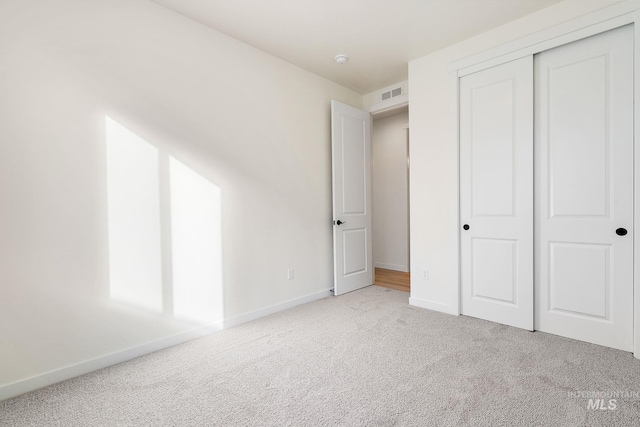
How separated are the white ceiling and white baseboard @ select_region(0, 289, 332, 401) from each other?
105 inches

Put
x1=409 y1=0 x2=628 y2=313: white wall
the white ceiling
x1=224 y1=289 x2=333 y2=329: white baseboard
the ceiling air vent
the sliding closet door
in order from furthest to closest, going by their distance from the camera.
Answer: the ceiling air vent → x1=409 y1=0 x2=628 y2=313: white wall → x1=224 y1=289 x2=333 y2=329: white baseboard → the sliding closet door → the white ceiling

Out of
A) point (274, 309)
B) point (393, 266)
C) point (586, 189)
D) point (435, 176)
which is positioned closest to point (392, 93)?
point (435, 176)

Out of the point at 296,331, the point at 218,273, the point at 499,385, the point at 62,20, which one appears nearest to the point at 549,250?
the point at 499,385

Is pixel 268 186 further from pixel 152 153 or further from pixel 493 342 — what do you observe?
pixel 493 342

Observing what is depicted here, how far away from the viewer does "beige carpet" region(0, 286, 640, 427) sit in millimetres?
1571

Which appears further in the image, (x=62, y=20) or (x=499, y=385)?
(x=62, y=20)

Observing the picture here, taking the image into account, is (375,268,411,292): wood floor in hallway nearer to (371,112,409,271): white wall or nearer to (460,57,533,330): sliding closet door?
(371,112,409,271): white wall

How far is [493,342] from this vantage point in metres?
2.41

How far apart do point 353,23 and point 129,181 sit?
227cm

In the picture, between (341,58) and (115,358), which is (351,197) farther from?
(115,358)

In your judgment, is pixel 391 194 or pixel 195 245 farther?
pixel 391 194

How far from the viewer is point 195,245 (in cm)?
262

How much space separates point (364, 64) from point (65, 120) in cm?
282

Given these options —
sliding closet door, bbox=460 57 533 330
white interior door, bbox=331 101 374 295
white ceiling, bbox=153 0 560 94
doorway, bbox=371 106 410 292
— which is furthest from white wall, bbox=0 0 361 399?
doorway, bbox=371 106 410 292
